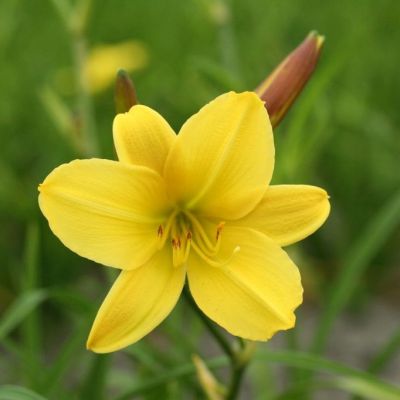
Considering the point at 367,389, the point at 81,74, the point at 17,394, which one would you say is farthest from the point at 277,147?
the point at 17,394

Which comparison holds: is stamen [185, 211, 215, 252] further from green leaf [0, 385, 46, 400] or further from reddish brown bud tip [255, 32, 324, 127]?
green leaf [0, 385, 46, 400]

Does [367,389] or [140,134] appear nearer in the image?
[140,134]

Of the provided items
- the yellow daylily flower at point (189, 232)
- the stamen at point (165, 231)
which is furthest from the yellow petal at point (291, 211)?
the stamen at point (165, 231)

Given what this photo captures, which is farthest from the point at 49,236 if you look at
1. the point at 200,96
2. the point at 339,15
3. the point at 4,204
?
the point at 339,15

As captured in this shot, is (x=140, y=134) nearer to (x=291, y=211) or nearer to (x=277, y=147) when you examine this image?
(x=291, y=211)

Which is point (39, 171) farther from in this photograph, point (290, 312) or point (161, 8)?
point (290, 312)

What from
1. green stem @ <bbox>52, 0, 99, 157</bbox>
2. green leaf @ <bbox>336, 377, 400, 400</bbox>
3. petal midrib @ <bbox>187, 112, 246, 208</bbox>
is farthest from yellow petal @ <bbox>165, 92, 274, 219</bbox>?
green stem @ <bbox>52, 0, 99, 157</bbox>
